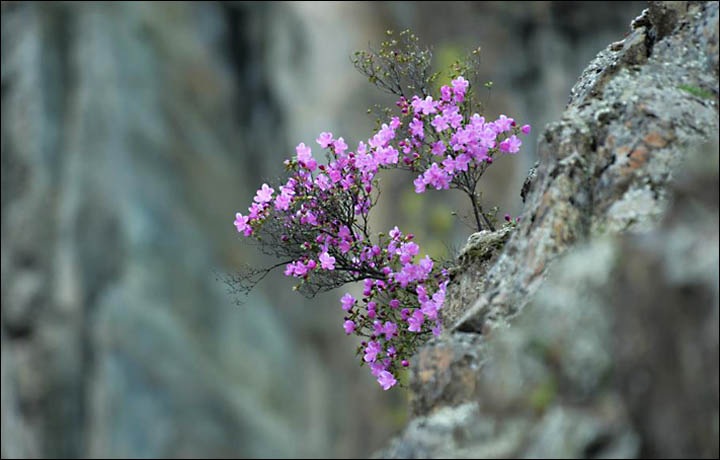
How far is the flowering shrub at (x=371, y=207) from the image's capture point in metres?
8.30

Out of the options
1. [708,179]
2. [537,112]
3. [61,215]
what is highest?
[537,112]

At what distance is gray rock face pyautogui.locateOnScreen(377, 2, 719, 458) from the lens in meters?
4.78

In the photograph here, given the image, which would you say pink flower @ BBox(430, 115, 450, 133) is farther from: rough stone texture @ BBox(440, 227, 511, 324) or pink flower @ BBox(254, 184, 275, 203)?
pink flower @ BBox(254, 184, 275, 203)

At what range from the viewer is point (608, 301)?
515 centimetres

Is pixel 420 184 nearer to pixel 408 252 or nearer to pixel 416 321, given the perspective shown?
pixel 408 252

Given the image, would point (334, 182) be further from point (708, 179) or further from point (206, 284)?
point (206, 284)

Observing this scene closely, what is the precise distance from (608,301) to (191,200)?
18.7m

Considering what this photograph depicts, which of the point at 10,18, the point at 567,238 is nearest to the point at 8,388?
the point at 10,18

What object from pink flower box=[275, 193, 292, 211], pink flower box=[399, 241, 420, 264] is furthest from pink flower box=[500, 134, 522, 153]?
pink flower box=[275, 193, 292, 211]

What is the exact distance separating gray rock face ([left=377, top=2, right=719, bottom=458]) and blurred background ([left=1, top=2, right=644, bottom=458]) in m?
13.8

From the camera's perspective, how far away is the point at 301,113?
79.7 ft

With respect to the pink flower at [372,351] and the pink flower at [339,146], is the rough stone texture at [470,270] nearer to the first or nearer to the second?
the pink flower at [372,351]

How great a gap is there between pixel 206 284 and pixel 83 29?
6726mm

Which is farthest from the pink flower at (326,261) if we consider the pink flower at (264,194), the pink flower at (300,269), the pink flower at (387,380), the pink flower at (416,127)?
the pink flower at (416,127)
